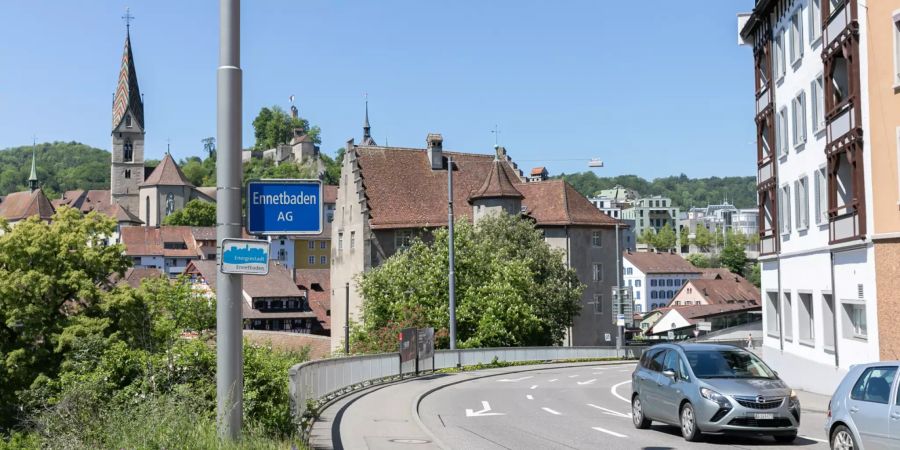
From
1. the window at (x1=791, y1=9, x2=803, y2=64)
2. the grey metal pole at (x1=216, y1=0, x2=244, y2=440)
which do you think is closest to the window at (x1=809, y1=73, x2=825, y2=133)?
the window at (x1=791, y1=9, x2=803, y2=64)

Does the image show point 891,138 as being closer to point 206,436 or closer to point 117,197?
point 206,436

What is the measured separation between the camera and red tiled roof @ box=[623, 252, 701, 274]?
171250mm

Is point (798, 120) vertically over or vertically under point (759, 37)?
under

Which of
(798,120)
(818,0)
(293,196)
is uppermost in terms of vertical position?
(818,0)

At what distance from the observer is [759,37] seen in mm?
38812

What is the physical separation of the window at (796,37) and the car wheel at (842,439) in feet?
72.4

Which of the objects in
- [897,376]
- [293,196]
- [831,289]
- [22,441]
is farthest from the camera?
[831,289]

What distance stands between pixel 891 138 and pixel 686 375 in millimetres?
11468

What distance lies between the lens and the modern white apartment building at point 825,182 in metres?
24.0

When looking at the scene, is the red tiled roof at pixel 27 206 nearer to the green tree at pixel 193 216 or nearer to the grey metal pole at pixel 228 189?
the green tree at pixel 193 216

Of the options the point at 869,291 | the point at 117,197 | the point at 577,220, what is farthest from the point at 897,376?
the point at 117,197

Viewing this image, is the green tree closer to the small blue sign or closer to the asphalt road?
the asphalt road

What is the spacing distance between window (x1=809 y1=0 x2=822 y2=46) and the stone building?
3785 cm

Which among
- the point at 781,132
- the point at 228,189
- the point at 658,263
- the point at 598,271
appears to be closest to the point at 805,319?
the point at 781,132
